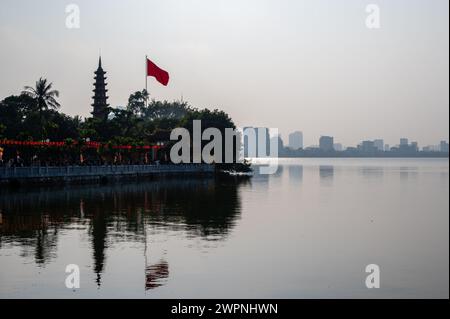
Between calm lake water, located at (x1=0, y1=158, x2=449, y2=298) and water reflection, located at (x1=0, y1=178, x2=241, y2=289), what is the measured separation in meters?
0.07

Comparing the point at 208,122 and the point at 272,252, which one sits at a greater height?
the point at 208,122

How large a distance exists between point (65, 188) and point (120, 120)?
37582mm

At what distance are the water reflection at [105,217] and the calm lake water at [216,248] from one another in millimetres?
71

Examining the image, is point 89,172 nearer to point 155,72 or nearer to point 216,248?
point 155,72

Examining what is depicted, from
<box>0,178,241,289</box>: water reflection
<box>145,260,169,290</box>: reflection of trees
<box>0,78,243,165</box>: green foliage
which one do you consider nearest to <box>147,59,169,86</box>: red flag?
<box>0,78,243,165</box>: green foliage

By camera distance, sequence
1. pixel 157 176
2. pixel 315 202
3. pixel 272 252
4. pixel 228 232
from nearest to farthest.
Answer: pixel 272 252 → pixel 228 232 → pixel 315 202 → pixel 157 176

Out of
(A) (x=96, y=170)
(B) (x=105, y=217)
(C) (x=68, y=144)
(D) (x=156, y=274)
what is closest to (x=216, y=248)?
(D) (x=156, y=274)

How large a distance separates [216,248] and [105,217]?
1254 cm

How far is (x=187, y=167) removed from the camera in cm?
8669

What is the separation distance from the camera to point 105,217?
35875 millimetres

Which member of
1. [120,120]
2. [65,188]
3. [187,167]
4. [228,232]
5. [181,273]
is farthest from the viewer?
[120,120]
